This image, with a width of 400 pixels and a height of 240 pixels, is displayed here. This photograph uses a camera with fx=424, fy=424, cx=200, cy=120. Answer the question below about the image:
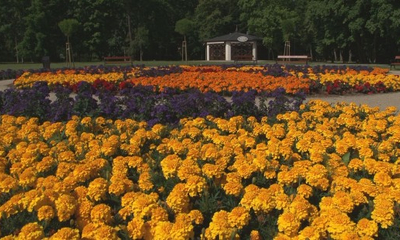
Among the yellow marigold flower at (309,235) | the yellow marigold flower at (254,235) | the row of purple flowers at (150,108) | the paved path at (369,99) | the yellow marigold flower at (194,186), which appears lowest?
the yellow marigold flower at (254,235)

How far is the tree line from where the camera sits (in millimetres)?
36875

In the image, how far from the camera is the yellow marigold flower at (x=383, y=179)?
129 inches

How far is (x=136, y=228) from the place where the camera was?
104 inches

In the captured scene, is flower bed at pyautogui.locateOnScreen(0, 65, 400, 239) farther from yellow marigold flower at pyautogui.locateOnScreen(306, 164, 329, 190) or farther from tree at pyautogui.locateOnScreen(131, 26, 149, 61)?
tree at pyautogui.locateOnScreen(131, 26, 149, 61)

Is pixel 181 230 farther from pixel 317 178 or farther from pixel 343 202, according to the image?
pixel 317 178

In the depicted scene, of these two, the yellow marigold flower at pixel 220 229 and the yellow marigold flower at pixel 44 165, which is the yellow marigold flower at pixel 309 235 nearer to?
the yellow marigold flower at pixel 220 229

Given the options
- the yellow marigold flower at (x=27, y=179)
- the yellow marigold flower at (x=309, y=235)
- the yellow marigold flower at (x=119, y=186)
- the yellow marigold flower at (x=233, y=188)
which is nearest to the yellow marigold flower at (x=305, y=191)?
the yellow marigold flower at (x=233, y=188)

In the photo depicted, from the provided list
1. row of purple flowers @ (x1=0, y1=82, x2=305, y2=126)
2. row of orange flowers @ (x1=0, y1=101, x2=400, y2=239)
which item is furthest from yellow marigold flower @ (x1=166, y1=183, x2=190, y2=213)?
row of purple flowers @ (x1=0, y1=82, x2=305, y2=126)

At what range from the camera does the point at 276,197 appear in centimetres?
296

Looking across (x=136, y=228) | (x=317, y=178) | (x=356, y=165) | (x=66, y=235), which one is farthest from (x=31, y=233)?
(x=356, y=165)

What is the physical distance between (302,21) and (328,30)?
34.1 ft

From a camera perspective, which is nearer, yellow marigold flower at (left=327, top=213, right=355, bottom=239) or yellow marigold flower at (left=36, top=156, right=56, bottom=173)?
yellow marigold flower at (left=327, top=213, right=355, bottom=239)

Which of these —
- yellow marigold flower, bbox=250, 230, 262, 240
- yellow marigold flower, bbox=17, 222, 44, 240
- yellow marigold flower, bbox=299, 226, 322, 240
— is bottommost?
yellow marigold flower, bbox=250, 230, 262, 240

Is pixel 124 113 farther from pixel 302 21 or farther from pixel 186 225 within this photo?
pixel 302 21
